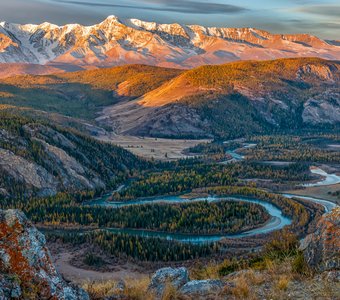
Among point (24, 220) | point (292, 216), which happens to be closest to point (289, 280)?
point (24, 220)

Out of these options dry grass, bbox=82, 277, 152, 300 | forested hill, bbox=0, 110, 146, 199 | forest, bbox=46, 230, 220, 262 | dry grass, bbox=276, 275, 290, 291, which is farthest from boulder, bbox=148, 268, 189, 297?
forested hill, bbox=0, 110, 146, 199

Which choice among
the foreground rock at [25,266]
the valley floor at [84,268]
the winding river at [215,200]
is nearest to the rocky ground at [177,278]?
the foreground rock at [25,266]

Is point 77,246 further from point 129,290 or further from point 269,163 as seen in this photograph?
point 269,163

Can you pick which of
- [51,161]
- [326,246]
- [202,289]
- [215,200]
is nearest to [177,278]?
[202,289]

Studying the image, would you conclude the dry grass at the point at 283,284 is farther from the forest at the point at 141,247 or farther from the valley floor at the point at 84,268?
the forest at the point at 141,247

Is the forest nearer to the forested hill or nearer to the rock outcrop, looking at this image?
the forested hill
